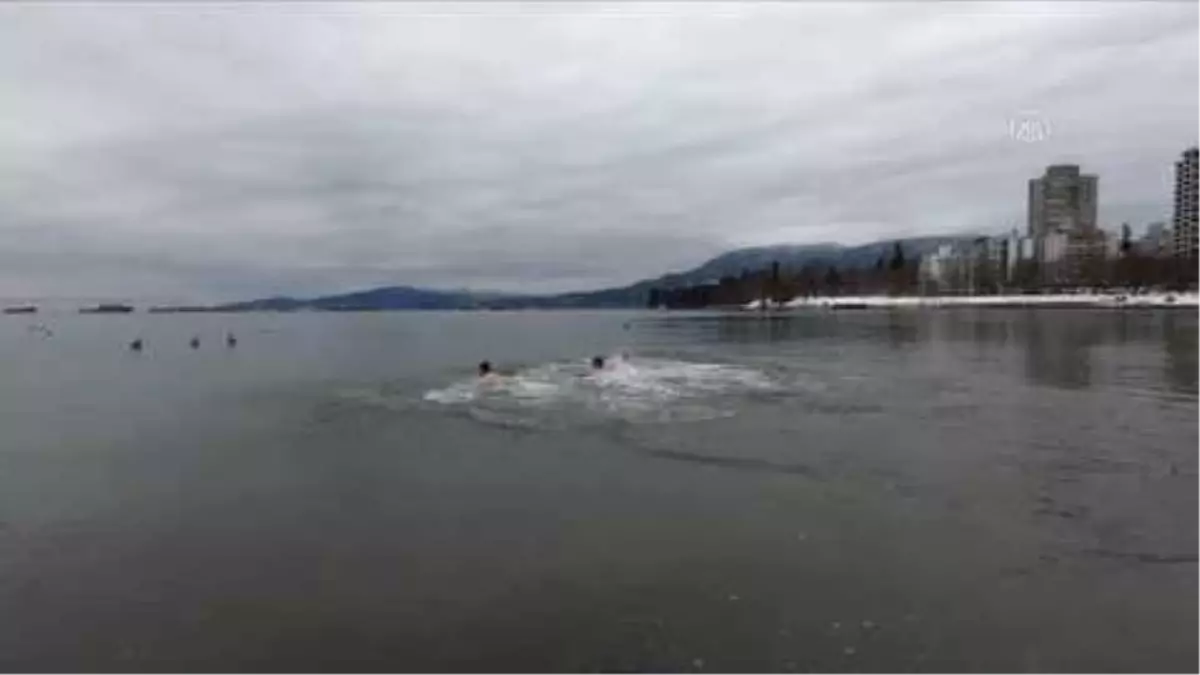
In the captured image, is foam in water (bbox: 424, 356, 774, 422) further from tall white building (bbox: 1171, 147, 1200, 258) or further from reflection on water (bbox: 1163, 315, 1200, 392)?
tall white building (bbox: 1171, 147, 1200, 258)

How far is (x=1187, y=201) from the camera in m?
169

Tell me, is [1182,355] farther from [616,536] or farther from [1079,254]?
[1079,254]

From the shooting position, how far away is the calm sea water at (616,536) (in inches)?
351

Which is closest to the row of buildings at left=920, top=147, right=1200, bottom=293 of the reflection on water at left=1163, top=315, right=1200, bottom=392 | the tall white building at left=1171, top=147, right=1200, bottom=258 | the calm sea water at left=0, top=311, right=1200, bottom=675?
the tall white building at left=1171, top=147, right=1200, bottom=258

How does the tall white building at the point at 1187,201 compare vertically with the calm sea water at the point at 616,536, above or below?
above

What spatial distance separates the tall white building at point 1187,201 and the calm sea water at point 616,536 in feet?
516

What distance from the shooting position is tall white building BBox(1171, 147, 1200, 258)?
523 ft

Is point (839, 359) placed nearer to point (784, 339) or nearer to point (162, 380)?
point (784, 339)

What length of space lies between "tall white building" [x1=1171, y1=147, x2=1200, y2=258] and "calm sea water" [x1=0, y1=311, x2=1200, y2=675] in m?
157

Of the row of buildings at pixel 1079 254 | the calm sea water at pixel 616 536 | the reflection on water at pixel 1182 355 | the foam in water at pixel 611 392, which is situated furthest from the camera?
the row of buildings at pixel 1079 254

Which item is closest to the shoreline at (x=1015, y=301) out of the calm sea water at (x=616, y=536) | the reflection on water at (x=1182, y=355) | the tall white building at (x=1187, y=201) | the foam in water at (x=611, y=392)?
the tall white building at (x=1187, y=201)

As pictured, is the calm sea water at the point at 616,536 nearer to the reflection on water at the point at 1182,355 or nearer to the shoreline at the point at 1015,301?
the reflection on water at the point at 1182,355

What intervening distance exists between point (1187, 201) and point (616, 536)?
19237cm

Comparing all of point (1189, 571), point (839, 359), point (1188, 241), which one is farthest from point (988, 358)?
point (1188, 241)
